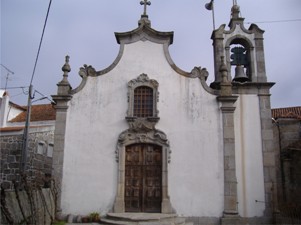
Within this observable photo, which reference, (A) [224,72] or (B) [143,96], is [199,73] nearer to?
(A) [224,72]

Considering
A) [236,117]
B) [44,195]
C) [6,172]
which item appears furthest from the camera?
[6,172]

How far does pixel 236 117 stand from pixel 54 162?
6.15 metres

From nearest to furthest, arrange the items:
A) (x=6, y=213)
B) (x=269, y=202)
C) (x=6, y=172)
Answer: (x=6, y=213)
(x=269, y=202)
(x=6, y=172)

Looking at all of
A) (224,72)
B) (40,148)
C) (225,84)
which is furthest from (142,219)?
(40,148)

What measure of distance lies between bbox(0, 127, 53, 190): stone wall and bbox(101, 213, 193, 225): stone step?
3.69m

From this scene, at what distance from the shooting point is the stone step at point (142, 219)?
8570 millimetres

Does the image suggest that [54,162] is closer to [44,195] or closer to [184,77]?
[44,195]

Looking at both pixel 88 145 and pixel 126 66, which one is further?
pixel 126 66

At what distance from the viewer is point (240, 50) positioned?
1169cm

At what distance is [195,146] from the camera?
33.0 feet

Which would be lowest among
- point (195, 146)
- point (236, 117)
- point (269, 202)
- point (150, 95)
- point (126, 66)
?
point (269, 202)

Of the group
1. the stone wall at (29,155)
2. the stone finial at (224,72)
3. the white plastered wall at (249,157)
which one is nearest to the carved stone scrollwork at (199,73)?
the stone finial at (224,72)

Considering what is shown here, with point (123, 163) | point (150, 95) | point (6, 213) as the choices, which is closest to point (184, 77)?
point (150, 95)

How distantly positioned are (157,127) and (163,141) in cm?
52
